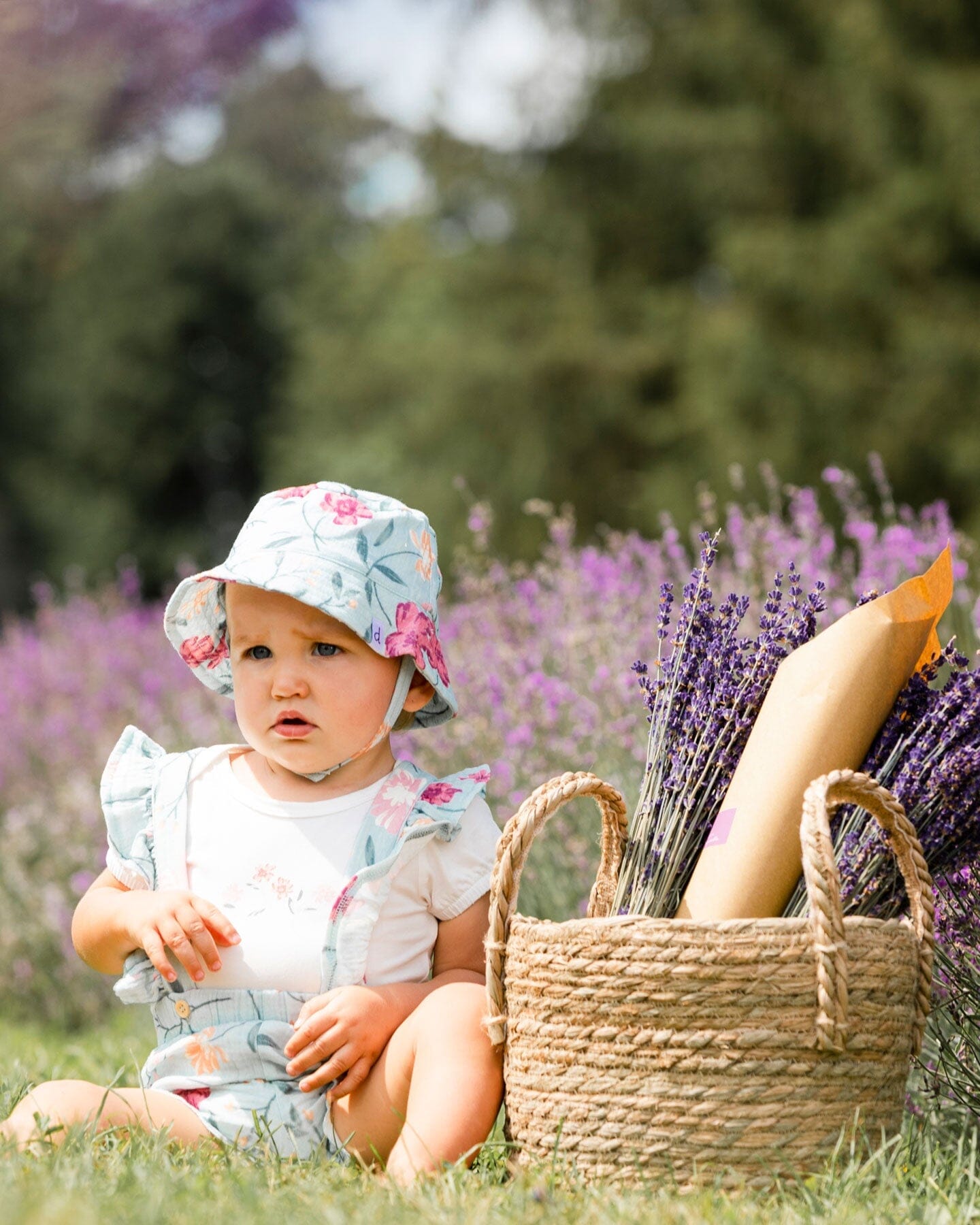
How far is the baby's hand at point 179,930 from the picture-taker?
209cm

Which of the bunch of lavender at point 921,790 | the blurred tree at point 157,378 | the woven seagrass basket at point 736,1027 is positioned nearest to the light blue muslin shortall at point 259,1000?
the woven seagrass basket at point 736,1027

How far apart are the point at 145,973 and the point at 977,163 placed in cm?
1006

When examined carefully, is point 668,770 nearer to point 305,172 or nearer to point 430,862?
point 430,862

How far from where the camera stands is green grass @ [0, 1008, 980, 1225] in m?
1.60

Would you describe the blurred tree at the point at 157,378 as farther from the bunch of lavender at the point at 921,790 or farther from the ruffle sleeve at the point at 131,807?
the bunch of lavender at the point at 921,790

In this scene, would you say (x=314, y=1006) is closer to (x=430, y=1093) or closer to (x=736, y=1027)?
(x=430, y=1093)

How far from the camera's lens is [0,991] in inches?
191

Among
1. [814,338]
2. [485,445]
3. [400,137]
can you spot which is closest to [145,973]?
[814,338]

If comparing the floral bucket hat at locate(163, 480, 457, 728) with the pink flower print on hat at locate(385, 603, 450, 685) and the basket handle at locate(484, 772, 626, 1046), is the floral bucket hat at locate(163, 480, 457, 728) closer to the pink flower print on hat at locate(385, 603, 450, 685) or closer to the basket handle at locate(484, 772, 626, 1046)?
the pink flower print on hat at locate(385, 603, 450, 685)

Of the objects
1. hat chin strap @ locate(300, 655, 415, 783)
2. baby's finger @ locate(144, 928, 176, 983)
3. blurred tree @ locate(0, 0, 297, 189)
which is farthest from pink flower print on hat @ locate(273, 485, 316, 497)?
blurred tree @ locate(0, 0, 297, 189)

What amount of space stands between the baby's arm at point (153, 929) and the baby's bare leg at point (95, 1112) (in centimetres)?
18

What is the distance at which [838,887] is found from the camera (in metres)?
1.81

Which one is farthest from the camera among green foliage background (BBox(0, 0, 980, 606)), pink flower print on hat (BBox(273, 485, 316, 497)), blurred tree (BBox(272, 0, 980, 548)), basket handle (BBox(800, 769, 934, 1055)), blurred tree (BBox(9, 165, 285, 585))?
blurred tree (BBox(9, 165, 285, 585))

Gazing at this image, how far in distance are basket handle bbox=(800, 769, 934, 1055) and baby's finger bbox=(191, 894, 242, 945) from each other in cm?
84
